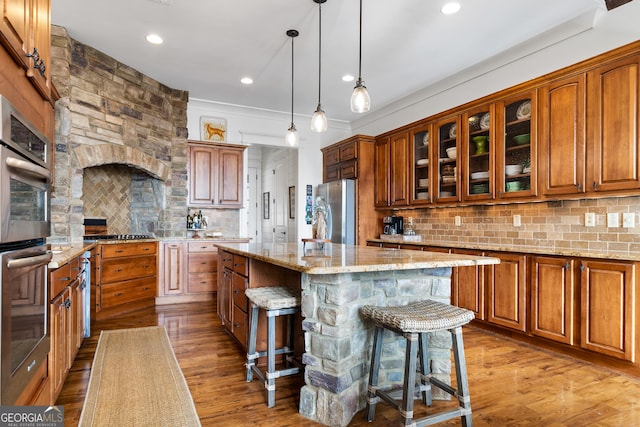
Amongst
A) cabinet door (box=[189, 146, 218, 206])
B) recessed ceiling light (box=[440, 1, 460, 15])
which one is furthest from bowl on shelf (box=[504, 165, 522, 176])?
cabinet door (box=[189, 146, 218, 206])

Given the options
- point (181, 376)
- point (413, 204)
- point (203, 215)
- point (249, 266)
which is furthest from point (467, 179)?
point (203, 215)

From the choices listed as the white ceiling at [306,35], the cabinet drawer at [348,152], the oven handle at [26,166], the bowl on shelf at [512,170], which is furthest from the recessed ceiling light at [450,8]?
the oven handle at [26,166]

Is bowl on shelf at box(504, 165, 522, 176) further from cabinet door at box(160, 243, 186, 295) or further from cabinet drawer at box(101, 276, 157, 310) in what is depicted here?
cabinet drawer at box(101, 276, 157, 310)

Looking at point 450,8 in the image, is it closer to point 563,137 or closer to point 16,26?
point 563,137

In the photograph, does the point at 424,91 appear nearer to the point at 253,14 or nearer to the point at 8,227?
the point at 253,14

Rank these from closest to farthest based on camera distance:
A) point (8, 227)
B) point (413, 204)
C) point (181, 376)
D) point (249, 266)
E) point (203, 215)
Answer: point (8, 227) → point (181, 376) → point (249, 266) → point (413, 204) → point (203, 215)

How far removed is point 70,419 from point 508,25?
4.40 m

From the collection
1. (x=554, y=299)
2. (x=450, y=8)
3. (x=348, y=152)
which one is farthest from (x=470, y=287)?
(x=348, y=152)

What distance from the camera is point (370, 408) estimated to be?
1.97 m

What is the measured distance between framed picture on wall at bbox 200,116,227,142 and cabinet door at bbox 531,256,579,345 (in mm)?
4585

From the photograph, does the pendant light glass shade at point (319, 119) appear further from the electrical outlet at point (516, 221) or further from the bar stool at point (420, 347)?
the electrical outlet at point (516, 221)

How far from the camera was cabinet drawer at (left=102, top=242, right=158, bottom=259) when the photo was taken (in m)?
4.06

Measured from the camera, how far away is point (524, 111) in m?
3.61

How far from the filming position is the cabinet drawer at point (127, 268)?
4.05m
